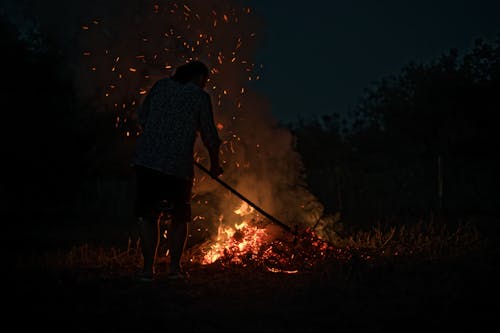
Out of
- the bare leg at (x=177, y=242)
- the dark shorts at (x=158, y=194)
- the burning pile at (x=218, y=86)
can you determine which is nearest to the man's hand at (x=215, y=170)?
the dark shorts at (x=158, y=194)

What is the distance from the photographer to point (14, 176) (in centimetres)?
1130

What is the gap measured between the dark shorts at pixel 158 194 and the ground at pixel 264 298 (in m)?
0.56

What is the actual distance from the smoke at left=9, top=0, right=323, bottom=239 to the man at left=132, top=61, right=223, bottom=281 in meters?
1.49

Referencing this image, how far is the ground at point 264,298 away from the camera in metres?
3.15

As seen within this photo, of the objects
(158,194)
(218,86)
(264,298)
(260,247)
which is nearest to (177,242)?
(158,194)

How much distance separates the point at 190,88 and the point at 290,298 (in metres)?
1.89

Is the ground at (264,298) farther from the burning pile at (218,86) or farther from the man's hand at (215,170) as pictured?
the burning pile at (218,86)

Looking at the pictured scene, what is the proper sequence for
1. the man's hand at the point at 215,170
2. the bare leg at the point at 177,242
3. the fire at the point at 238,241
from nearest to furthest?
the bare leg at the point at 177,242, the man's hand at the point at 215,170, the fire at the point at 238,241

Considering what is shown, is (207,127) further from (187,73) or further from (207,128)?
(187,73)

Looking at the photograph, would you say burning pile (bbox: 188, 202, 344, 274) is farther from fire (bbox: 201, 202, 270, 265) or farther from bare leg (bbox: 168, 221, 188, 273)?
bare leg (bbox: 168, 221, 188, 273)

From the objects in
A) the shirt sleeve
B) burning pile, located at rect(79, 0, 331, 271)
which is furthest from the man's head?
burning pile, located at rect(79, 0, 331, 271)

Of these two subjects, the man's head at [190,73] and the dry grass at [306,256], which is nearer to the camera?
the man's head at [190,73]

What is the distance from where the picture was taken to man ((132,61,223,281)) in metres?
4.34

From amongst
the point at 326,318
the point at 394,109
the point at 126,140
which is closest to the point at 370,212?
the point at 126,140
